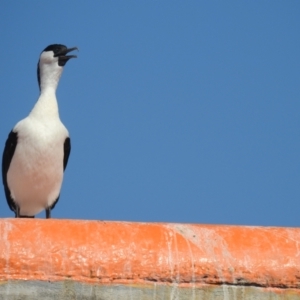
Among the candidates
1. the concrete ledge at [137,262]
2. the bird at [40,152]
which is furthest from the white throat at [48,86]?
the concrete ledge at [137,262]

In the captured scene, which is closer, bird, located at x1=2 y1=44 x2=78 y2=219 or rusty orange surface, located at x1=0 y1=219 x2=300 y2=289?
rusty orange surface, located at x1=0 y1=219 x2=300 y2=289

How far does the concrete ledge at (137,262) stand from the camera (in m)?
3.12

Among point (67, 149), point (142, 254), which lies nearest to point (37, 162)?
point (67, 149)

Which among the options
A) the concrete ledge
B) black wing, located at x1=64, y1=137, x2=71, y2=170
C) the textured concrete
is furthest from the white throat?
the textured concrete

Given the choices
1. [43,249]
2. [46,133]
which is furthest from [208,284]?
[46,133]

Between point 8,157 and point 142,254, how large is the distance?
4820mm

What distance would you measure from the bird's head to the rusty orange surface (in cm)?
504

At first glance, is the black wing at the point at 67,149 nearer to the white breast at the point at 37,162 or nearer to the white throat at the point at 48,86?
the white breast at the point at 37,162

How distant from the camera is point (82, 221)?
334 cm

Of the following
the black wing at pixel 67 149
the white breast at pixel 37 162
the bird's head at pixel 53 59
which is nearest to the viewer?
the white breast at pixel 37 162

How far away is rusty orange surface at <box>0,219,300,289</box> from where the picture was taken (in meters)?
3.14

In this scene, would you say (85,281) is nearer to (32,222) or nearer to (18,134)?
(32,222)

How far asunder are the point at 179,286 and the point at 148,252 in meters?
0.17

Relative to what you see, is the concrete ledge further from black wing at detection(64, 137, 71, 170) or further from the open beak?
the open beak
